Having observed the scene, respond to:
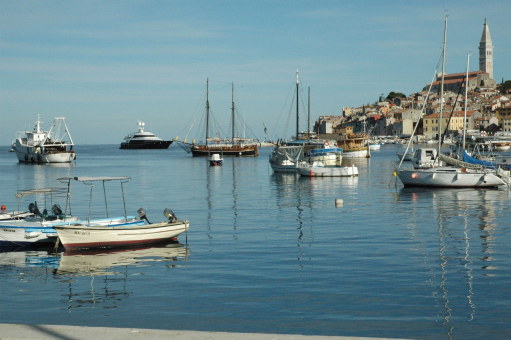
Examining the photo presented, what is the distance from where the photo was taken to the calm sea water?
15680 millimetres

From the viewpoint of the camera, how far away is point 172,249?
26.7m

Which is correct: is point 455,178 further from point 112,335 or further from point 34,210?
point 112,335

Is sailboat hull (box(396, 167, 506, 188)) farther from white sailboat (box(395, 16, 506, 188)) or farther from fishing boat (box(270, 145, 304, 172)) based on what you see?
fishing boat (box(270, 145, 304, 172))

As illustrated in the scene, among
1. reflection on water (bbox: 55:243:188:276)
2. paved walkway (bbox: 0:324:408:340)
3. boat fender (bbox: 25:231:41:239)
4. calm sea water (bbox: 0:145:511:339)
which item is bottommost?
reflection on water (bbox: 55:243:188:276)

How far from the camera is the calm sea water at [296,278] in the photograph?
51.4 ft

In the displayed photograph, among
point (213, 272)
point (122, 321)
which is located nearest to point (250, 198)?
point (213, 272)

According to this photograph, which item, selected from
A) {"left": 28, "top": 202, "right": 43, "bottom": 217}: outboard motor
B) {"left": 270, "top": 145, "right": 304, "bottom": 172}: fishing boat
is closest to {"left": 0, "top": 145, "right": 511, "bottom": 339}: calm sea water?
{"left": 28, "top": 202, "right": 43, "bottom": 217}: outboard motor

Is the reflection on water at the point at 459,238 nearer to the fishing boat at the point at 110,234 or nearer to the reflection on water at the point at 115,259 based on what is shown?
the reflection on water at the point at 115,259

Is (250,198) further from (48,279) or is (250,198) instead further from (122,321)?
(122,321)

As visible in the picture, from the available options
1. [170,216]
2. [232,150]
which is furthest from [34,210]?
[232,150]

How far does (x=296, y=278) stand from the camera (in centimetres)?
2039

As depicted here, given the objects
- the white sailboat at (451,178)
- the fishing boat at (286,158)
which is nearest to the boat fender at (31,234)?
the white sailboat at (451,178)

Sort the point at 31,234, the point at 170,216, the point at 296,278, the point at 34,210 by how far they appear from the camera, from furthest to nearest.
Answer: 1. the point at 34,210
2. the point at 170,216
3. the point at 31,234
4. the point at 296,278

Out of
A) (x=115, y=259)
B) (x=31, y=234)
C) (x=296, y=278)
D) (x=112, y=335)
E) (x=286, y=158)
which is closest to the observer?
(x=112, y=335)
